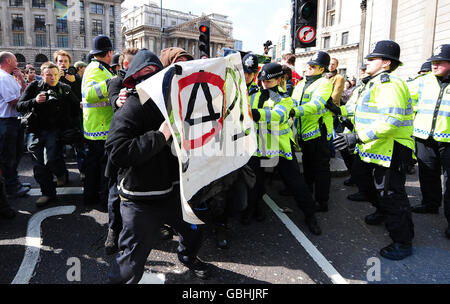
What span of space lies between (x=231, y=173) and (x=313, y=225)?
1.75 meters

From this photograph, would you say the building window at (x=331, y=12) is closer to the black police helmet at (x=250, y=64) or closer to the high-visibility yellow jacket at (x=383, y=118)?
the black police helmet at (x=250, y=64)

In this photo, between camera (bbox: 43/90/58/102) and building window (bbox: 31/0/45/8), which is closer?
camera (bbox: 43/90/58/102)

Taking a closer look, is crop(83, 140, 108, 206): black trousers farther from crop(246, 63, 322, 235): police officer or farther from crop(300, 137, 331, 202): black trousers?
crop(300, 137, 331, 202): black trousers

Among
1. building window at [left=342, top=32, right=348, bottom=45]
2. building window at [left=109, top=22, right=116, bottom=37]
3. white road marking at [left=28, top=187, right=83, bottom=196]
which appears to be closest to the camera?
white road marking at [left=28, top=187, right=83, bottom=196]

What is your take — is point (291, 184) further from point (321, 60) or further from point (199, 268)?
point (321, 60)

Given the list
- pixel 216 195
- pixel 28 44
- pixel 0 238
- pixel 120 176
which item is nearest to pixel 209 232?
pixel 216 195

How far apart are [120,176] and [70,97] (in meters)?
2.82

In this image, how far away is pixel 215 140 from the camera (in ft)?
8.02

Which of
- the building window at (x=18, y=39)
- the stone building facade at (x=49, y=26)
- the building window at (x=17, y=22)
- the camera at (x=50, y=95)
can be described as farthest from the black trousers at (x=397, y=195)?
the building window at (x=17, y=22)

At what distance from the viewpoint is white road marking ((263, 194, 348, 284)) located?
2.86 m

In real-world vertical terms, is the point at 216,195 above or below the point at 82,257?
above

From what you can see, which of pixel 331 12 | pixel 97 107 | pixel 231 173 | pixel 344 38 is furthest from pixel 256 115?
pixel 331 12

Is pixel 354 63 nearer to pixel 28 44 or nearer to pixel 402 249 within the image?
pixel 402 249

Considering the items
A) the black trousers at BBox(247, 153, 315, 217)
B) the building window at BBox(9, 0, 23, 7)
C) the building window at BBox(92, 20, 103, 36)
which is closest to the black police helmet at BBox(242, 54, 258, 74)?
the black trousers at BBox(247, 153, 315, 217)
